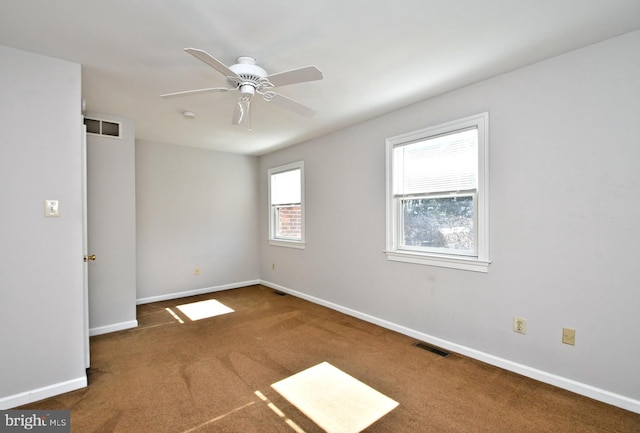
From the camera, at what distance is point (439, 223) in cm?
309

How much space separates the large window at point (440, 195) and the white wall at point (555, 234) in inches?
4.1

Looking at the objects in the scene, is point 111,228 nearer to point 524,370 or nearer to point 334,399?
point 334,399

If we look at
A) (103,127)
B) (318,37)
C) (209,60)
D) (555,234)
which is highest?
(318,37)

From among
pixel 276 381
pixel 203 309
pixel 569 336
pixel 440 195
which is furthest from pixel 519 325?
pixel 203 309

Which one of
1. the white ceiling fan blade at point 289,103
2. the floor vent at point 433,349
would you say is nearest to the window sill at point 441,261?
the floor vent at point 433,349

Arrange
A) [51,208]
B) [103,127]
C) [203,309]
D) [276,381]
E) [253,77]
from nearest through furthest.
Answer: [253,77], [51,208], [276,381], [103,127], [203,309]

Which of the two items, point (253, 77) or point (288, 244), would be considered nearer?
point (253, 77)

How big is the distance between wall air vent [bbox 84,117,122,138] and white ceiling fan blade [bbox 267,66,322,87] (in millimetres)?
2463

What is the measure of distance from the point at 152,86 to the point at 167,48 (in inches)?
29.6

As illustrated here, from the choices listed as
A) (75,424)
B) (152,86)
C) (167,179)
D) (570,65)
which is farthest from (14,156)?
(570,65)

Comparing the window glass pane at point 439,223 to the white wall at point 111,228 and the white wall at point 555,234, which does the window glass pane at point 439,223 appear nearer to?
the white wall at point 555,234

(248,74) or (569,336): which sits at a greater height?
(248,74)

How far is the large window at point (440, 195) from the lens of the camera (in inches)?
107

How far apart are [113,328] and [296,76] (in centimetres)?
346
